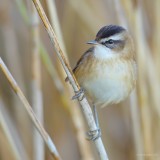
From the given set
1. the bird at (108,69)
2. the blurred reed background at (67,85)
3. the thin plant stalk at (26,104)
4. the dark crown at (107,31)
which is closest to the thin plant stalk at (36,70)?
the blurred reed background at (67,85)

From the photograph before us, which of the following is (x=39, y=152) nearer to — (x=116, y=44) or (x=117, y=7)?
(x=116, y=44)

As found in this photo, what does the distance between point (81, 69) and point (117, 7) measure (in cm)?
45

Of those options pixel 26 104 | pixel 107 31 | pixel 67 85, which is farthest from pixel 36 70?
pixel 26 104

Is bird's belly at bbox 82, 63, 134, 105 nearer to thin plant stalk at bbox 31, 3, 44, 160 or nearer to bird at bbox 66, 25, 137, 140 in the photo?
bird at bbox 66, 25, 137, 140

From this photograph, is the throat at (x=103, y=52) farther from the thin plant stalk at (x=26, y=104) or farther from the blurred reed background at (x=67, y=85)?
the thin plant stalk at (x=26, y=104)

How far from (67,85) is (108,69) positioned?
1.59 ft

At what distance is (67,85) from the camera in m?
2.56

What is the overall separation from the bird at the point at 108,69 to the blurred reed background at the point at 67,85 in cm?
14

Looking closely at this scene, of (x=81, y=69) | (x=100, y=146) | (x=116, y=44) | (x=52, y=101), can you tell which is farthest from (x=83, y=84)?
(x=52, y=101)

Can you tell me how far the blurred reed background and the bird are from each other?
14 centimetres

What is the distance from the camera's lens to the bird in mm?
2119

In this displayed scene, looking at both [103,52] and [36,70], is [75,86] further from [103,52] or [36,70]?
[36,70]

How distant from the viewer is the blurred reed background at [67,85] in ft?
7.62

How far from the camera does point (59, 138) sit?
3104 millimetres
